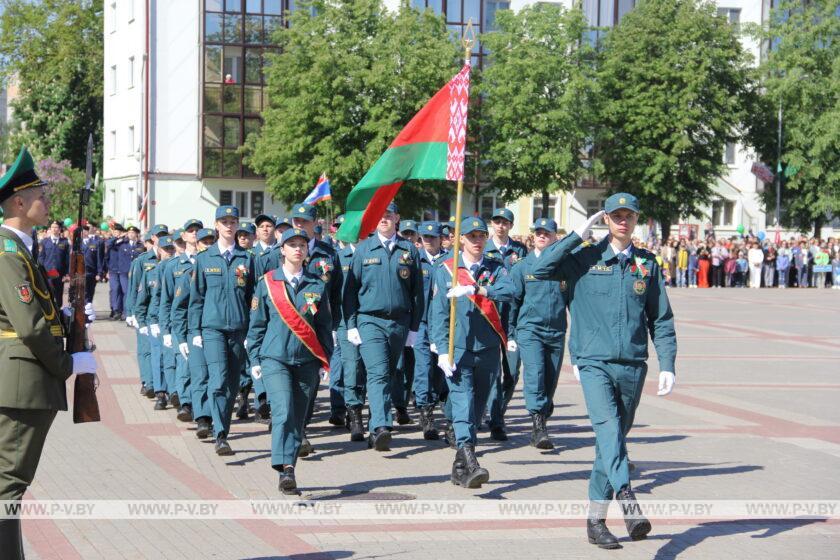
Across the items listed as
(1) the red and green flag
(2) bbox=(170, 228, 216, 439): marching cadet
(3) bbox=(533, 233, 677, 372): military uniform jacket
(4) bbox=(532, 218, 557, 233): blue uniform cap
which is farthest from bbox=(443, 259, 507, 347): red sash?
(2) bbox=(170, 228, 216, 439): marching cadet

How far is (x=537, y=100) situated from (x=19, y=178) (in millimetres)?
41725

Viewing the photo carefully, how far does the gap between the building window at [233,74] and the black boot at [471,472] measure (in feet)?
144

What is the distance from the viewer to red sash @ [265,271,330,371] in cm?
868

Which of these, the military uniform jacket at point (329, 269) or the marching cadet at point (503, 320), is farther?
the marching cadet at point (503, 320)

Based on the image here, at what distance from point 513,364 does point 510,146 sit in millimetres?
35183

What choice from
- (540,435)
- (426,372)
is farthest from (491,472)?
(426,372)

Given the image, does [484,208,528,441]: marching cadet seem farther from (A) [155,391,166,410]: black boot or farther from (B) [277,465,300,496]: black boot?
(A) [155,391,166,410]: black boot

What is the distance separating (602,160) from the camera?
51.4 meters

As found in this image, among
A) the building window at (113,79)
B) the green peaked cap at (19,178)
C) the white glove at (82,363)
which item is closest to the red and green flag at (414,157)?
the white glove at (82,363)

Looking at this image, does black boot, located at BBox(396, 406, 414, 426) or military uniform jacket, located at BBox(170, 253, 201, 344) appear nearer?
military uniform jacket, located at BBox(170, 253, 201, 344)

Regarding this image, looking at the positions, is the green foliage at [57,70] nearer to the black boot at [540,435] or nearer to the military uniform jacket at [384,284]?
Answer: the military uniform jacket at [384,284]

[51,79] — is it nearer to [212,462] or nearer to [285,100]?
[285,100]

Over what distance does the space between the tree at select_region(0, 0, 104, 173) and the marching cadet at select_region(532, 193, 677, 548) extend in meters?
61.1

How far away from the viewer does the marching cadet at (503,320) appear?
36.5ft
